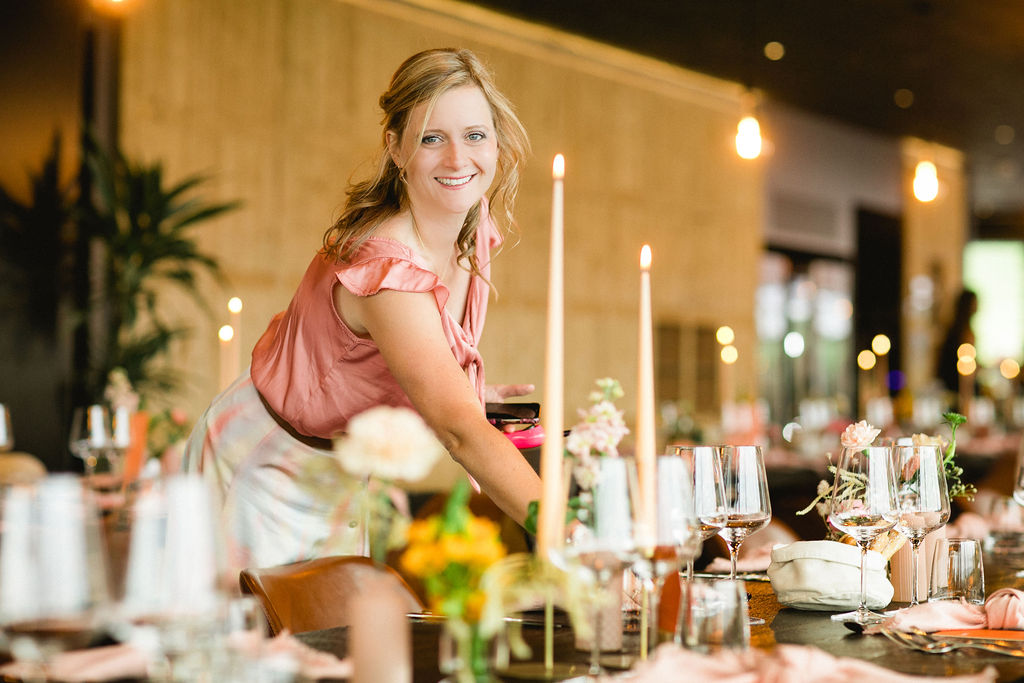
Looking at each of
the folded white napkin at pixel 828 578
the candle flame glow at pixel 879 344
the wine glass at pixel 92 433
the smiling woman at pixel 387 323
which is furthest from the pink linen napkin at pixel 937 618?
the candle flame glow at pixel 879 344

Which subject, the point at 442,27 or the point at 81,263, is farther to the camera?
the point at 442,27

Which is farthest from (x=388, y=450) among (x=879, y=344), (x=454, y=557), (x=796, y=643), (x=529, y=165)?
(x=879, y=344)

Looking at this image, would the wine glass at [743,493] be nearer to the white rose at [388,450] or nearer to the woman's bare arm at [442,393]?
the woman's bare arm at [442,393]

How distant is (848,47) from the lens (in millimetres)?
8633

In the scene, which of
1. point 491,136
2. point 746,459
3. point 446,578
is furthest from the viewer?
point 491,136

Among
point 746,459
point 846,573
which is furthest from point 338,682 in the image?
point 846,573

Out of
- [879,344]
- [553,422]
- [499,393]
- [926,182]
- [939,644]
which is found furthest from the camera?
[879,344]

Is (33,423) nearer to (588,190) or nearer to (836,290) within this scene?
(588,190)

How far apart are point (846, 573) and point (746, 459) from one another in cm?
25

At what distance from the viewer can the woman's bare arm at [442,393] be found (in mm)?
1541

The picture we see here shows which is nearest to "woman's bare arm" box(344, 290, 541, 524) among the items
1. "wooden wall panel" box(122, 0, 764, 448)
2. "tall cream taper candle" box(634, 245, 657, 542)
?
"tall cream taper candle" box(634, 245, 657, 542)

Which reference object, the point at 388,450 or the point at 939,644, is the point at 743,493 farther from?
the point at 388,450

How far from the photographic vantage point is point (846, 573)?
1688 millimetres

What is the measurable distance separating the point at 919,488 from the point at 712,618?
1.87 ft
